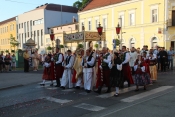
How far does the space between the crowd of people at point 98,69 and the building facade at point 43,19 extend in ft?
152

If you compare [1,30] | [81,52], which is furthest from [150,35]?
[1,30]

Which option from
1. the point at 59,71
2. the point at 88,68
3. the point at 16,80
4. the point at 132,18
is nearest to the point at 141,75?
the point at 88,68

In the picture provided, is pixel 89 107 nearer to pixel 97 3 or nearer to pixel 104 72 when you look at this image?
pixel 104 72

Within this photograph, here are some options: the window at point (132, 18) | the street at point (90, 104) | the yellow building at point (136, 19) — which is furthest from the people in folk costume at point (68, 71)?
the window at point (132, 18)

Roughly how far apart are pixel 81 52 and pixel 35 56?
1134 cm

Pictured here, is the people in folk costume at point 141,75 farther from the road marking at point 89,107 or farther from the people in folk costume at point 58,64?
the people in folk costume at point 58,64

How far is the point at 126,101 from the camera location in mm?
7922

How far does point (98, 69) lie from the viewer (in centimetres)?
965

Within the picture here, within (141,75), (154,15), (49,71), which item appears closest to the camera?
(141,75)

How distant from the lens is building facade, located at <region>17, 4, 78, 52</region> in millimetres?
57906

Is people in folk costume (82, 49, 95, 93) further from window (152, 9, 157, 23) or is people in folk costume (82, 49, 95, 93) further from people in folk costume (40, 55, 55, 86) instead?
window (152, 9, 157, 23)

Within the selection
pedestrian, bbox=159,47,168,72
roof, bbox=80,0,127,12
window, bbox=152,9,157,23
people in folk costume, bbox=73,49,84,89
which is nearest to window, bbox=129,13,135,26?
roof, bbox=80,0,127,12

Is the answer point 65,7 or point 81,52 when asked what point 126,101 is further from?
point 65,7

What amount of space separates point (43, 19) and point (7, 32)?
979 inches
